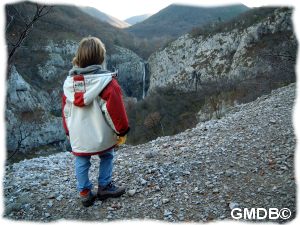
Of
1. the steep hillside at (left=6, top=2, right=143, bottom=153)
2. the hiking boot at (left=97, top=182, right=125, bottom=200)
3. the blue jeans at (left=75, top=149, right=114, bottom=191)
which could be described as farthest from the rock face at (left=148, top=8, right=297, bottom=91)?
the blue jeans at (left=75, top=149, right=114, bottom=191)

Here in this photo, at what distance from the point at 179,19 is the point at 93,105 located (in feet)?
618

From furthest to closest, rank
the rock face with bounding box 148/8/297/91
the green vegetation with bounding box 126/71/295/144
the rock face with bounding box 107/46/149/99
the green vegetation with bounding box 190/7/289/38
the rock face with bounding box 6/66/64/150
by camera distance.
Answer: the rock face with bounding box 107/46/149/99
the green vegetation with bounding box 190/7/289/38
the rock face with bounding box 148/8/297/91
the rock face with bounding box 6/66/64/150
the green vegetation with bounding box 126/71/295/144

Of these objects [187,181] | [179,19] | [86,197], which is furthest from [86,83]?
[179,19]

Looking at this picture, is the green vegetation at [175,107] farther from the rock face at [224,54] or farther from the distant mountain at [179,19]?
the distant mountain at [179,19]

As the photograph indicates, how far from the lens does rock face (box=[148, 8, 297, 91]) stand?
57906mm

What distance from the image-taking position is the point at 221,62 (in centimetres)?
7106

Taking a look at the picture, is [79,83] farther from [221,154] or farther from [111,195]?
[221,154]

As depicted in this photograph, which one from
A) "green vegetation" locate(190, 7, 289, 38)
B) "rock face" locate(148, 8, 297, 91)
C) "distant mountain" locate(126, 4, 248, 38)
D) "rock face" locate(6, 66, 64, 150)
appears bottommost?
"rock face" locate(6, 66, 64, 150)

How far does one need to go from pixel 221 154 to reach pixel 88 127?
2.71 metres

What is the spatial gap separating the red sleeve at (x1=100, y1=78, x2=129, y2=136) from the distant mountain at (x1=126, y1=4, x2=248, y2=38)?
16584 cm

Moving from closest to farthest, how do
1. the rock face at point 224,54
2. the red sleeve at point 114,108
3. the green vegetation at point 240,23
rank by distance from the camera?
the red sleeve at point 114,108
the rock face at point 224,54
the green vegetation at point 240,23

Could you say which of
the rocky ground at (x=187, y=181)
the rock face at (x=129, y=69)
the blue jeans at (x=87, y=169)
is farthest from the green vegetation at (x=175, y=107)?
the blue jeans at (x=87, y=169)

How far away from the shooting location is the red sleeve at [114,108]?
385cm

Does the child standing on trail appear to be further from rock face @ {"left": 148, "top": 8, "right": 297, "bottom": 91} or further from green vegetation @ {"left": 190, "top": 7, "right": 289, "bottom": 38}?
green vegetation @ {"left": 190, "top": 7, "right": 289, "bottom": 38}
